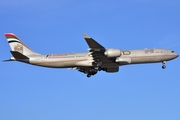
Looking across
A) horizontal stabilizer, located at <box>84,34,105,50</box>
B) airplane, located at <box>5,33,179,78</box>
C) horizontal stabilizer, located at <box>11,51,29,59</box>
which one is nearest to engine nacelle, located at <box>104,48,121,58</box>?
airplane, located at <box>5,33,179,78</box>

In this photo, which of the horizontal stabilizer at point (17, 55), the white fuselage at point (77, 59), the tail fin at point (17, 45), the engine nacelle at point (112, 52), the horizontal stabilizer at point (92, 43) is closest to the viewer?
the horizontal stabilizer at point (92, 43)

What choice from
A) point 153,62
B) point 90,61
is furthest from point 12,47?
point 153,62

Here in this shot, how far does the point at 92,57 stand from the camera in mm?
73812

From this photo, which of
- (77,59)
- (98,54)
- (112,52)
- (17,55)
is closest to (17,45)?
(17,55)

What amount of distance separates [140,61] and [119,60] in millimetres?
5347

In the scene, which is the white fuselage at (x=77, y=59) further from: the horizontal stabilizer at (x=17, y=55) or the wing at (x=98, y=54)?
the horizontal stabilizer at (x=17, y=55)

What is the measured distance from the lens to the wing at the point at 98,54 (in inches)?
2638

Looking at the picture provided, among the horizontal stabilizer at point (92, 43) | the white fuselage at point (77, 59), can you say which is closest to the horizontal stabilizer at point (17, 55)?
the white fuselage at point (77, 59)

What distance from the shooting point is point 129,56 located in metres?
75.4

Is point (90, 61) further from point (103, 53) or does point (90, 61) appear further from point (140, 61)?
point (140, 61)

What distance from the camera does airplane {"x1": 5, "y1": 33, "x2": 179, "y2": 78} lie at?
70688mm

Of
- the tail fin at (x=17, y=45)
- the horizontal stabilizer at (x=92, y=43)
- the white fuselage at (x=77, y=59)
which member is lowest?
the white fuselage at (x=77, y=59)

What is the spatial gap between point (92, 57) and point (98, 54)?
3.00 m

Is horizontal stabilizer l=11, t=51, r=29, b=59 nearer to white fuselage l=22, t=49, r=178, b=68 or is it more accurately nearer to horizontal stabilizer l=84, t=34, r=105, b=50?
white fuselage l=22, t=49, r=178, b=68
